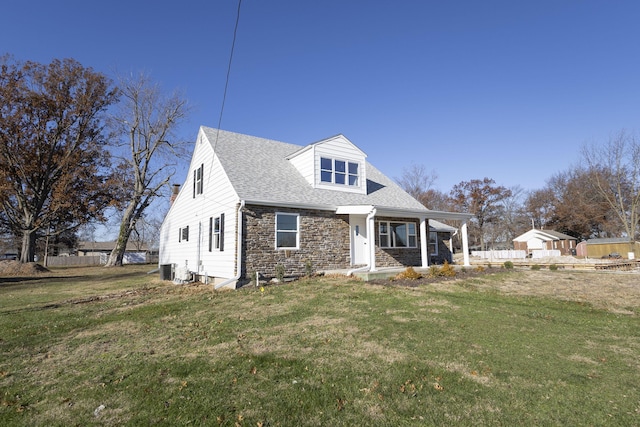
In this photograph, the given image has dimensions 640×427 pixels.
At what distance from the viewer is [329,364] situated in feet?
15.5

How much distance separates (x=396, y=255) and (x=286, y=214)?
619 centimetres

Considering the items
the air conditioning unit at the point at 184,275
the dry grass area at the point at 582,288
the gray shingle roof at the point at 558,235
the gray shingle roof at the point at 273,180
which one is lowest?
the dry grass area at the point at 582,288

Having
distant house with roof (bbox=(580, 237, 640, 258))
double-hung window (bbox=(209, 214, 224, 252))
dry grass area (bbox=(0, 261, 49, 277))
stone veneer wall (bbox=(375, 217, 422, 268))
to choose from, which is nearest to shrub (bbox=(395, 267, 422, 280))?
stone veneer wall (bbox=(375, 217, 422, 268))

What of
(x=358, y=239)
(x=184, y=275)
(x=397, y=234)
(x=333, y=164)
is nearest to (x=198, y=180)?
(x=184, y=275)

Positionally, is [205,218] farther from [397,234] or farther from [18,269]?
[18,269]

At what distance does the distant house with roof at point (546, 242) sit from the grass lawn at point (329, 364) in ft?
150

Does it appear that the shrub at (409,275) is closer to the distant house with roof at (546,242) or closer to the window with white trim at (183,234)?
the window with white trim at (183,234)

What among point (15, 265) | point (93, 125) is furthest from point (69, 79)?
point (15, 265)

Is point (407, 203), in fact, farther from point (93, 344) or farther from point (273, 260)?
point (93, 344)

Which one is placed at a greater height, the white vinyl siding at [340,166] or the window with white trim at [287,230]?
the white vinyl siding at [340,166]

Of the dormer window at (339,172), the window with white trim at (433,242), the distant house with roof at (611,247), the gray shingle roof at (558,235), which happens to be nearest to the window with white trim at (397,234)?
the dormer window at (339,172)

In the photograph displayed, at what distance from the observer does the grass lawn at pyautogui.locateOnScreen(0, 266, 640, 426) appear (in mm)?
3439

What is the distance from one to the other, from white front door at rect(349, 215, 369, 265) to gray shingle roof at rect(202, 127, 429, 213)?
2.81 feet

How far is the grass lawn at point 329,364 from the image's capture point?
344cm
